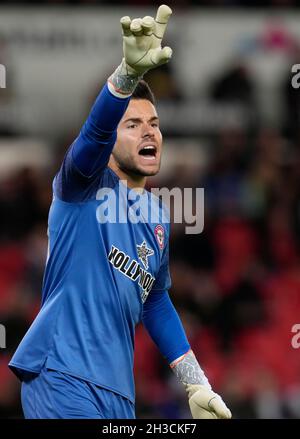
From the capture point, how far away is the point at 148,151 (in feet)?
16.6

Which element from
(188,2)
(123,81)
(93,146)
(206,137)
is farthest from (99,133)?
(188,2)

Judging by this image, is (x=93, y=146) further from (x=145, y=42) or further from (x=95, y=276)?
(x=95, y=276)

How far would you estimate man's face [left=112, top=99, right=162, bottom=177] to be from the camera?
16.4ft

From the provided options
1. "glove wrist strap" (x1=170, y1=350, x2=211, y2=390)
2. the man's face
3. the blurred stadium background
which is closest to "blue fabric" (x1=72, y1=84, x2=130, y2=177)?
the man's face

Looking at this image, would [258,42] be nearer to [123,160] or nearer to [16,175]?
[16,175]

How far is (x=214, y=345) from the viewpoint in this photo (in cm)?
941

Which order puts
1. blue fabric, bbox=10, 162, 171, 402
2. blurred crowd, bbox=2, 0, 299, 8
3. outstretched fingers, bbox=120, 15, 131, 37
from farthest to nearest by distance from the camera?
blurred crowd, bbox=2, 0, 299, 8 → blue fabric, bbox=10, 162, 171, 402 → outstretched fingers, bbox=120, 15, 131, 37

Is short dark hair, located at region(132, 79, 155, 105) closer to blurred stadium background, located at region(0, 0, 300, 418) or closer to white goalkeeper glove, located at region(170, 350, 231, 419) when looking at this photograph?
white goalkeeper glove, located at region(170, 350, 231, 419)

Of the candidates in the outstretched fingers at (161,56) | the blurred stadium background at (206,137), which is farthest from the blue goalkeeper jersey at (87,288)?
the blurred stadium background at (206,137)

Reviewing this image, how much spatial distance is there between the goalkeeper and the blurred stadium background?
4507mm

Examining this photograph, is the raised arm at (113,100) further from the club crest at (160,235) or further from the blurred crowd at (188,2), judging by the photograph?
the blurred crowd at (188,2)

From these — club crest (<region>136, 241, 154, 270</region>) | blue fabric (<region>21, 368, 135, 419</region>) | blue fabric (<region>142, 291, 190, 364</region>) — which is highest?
club crest (<region>136, 241, 154, 270</region>)

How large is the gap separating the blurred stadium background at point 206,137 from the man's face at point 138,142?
14.6ft

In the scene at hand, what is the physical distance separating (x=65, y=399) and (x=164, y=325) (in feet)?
3.03
